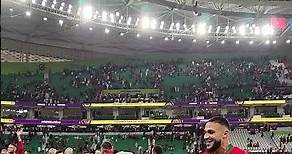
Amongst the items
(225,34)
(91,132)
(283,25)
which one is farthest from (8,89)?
(283,25)

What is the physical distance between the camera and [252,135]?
133 ft

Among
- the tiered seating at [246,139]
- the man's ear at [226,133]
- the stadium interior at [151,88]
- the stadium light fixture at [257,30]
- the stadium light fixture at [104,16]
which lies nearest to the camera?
the man's ear at [226,133]

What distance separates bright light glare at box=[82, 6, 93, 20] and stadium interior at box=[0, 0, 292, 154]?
0.12m

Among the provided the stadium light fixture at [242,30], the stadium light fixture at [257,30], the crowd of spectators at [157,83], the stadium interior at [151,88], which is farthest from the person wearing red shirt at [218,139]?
the stadium light fixture at [257,30]

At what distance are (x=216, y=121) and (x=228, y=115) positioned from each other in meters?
40.3

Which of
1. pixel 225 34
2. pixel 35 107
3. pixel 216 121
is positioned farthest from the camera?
pixel 225 34

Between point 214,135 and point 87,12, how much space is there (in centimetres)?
3547

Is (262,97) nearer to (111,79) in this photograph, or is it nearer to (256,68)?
(256,68)

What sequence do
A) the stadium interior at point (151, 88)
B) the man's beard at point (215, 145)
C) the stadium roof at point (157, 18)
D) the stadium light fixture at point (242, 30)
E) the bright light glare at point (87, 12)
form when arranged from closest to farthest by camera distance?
the man's beard at point (215, 145) < the stadium roof at point (157, 18) < the bright light glare at point (87, 12) < the stadium interior at point (151, 88) < the stadium light fixture at point (242, 30)

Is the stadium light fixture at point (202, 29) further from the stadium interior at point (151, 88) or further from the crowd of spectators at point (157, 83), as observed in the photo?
the crowd of spectators at point (157, 83)

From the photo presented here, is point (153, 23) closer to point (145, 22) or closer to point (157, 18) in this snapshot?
point (145, 22)

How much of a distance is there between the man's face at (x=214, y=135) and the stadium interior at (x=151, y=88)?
1280 inches

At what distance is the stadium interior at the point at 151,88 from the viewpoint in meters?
39.4

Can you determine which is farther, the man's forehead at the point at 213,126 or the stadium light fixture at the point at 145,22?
the stadium light fixture at the point at 145,22
